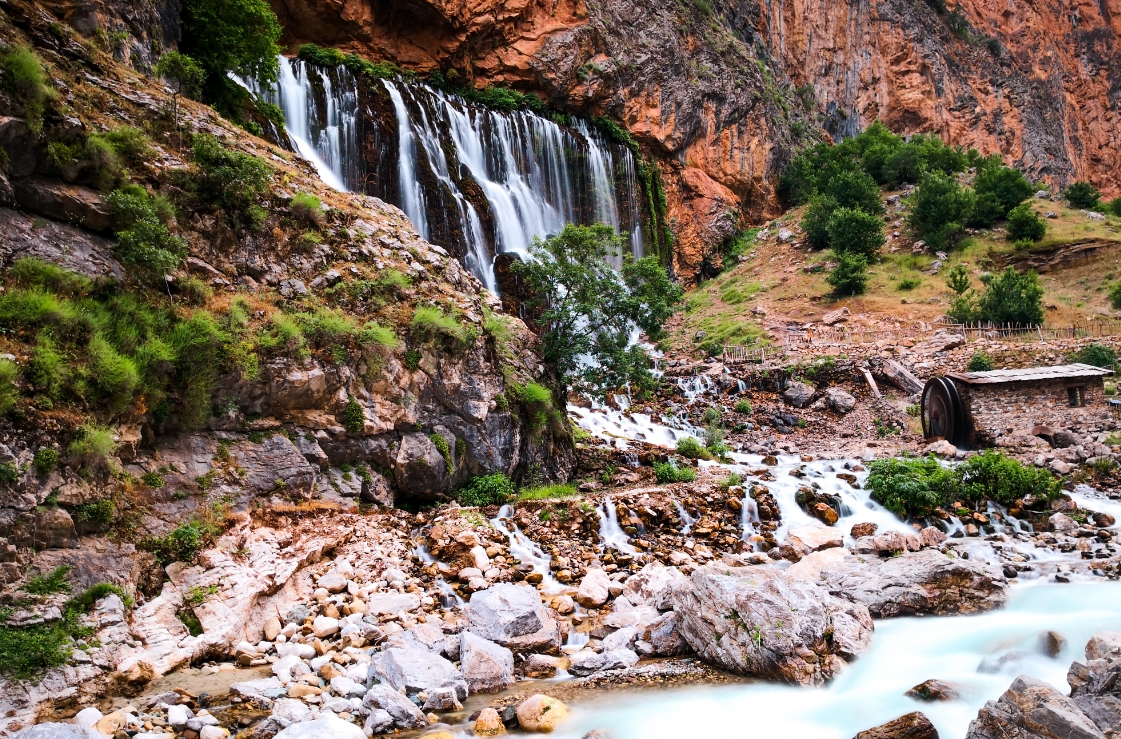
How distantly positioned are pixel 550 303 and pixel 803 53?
55792mm

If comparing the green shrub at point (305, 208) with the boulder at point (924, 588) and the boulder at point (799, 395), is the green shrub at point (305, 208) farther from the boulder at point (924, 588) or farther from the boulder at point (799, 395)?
the boulder at point (799, 395)

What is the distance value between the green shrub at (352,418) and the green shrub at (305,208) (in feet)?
13.1

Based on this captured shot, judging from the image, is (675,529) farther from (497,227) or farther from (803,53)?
(803,53)

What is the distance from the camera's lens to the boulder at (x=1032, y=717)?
4672mm

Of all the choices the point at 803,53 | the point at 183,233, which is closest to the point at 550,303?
the point at 183,233

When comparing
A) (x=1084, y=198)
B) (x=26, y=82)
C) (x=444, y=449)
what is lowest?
(x=444, y=449)

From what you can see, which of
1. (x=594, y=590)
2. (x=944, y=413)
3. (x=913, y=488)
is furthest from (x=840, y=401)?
(x=594, y=590)

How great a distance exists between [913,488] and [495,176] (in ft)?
76.8

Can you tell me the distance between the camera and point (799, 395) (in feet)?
89.0

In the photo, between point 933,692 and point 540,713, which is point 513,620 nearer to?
point 540,713

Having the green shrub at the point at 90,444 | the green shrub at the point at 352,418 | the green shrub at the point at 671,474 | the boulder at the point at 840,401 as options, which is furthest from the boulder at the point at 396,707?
the boulder at the point at 840,401

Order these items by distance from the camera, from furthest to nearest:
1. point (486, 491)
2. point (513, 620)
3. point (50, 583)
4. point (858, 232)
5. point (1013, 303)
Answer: point (858, 232) < point (1013, 303) < point (486, 491) < point (513, 620) < point (50, 583)

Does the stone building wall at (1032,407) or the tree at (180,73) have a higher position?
the tree at (180,73)

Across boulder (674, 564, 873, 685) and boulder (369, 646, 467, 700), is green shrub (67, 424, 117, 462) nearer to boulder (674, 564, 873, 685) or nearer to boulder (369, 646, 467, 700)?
boulder (369, 646, 467, 700)
